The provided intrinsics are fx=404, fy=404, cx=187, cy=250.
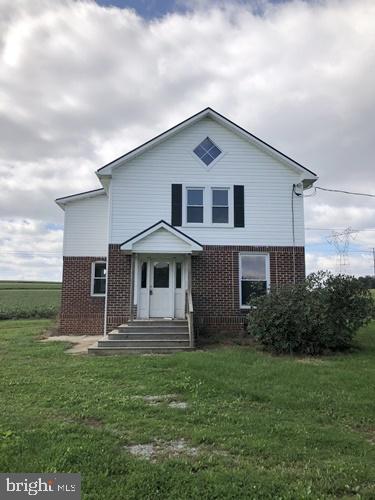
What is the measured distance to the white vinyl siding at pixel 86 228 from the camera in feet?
53.0

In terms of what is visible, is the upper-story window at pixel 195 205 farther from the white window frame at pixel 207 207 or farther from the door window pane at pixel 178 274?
the door window pane at pixel 178 274

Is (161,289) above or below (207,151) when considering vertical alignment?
below

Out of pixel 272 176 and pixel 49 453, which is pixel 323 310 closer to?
pixel 272 176

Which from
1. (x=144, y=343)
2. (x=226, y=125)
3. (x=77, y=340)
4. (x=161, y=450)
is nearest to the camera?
(x=161, y=450)

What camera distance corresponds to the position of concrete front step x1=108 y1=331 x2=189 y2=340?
11617mm

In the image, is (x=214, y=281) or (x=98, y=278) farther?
(x=98, y=278)

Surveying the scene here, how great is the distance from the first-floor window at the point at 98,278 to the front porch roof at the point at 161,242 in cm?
349

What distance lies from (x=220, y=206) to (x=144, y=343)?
5.60 m

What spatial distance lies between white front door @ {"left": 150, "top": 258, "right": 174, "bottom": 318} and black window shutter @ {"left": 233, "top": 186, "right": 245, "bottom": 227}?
2.76 meters

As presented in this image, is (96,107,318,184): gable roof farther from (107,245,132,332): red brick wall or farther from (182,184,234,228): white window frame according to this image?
(107,245,132,332): red brick wall

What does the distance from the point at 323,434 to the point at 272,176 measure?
10.8m

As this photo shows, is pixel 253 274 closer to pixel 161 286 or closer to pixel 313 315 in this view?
pixel 161 286

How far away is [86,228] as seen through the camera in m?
16.3

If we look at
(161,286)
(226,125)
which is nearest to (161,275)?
(161,286)
